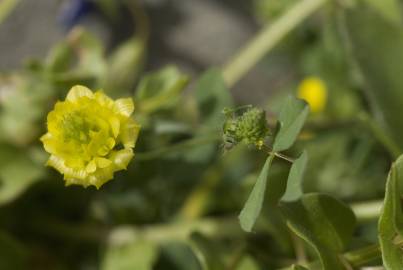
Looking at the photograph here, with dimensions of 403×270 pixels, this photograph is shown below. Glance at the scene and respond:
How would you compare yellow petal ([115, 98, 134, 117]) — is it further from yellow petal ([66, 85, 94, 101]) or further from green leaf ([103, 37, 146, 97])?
green leaf ([103, 37, 146, 97])

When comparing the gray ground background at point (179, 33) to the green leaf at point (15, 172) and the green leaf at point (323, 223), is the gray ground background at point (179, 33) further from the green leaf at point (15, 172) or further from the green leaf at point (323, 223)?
the green leaf at point (323, 223)

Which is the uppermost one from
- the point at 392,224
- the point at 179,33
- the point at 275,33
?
the point at 179,33

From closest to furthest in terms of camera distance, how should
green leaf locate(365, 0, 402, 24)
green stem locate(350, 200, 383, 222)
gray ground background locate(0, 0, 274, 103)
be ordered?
green stem locate(350, 200, 383, 222) → green leaf locate(365, 0, 402, 24) → gray ground background locate(0, 0, 274, 103)

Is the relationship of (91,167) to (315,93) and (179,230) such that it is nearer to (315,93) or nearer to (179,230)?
(179,230)

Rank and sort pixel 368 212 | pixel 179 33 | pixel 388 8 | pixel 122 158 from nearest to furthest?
pixel 122 158, pixel 368 212, pixel 388 8, pixel 179 33

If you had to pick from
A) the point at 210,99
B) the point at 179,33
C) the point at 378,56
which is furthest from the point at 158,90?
the point at 179,33

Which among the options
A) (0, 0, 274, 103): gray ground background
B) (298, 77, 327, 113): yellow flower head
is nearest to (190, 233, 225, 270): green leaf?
(298, 77, 327, 113): yellow flower head

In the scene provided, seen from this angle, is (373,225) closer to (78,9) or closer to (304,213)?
(304,213)
